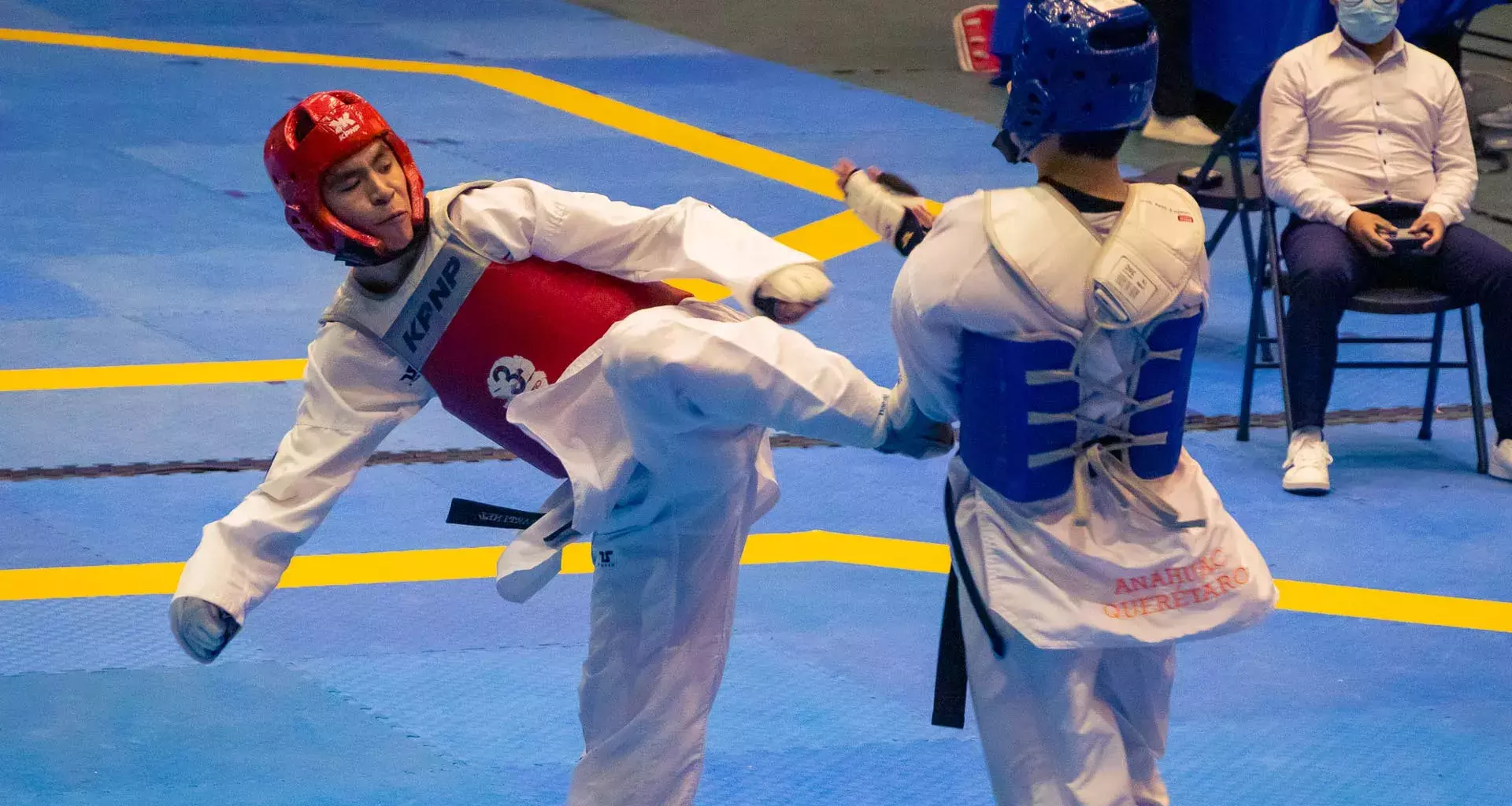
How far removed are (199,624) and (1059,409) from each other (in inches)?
67.1

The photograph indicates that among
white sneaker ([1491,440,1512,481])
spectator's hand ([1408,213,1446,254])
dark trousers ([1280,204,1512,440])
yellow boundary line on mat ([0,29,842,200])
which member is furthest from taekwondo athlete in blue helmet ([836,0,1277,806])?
yellow boundary line on mat ([0,29,842,200])

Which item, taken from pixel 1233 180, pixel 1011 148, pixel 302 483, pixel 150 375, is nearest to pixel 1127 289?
pixel 1011 148

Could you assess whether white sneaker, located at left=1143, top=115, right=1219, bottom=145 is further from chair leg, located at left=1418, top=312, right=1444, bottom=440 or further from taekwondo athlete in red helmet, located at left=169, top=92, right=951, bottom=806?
taekwondo athlete in red helmet, located at left=169, top=92, right=951, bottom=806

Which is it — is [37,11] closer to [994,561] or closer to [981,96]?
[981,96]

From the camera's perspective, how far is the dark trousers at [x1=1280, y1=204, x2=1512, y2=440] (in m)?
6.60

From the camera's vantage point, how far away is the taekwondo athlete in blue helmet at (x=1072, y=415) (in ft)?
9.47

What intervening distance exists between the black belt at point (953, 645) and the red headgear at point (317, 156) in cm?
128

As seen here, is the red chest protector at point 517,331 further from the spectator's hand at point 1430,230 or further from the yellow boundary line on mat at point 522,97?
the spectator's hand at point 1430,230

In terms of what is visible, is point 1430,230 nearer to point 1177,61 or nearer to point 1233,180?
point 1233,180

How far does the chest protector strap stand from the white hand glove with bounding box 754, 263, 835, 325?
Answer: 0.49 metres

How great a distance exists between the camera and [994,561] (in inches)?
119

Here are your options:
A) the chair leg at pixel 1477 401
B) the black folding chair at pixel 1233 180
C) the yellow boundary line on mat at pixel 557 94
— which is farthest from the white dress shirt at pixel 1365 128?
the yellow boundary line on mat at pixel 557 94

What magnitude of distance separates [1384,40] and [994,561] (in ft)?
15.3

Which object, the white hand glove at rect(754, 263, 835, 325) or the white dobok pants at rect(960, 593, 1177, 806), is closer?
the white dobok pants at rect(960, 593, 1177, 806)
